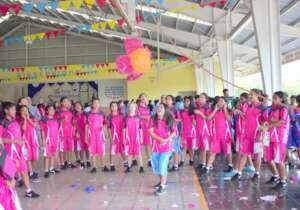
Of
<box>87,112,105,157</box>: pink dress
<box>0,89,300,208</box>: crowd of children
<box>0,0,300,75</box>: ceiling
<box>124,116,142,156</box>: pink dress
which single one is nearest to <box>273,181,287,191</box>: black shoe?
<box>0,89,300,208</box>: crowd of children

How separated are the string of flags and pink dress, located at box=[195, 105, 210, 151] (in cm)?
1243

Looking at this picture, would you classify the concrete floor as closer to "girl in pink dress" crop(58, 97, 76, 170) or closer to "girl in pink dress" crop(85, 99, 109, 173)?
"girl in pink dress" crop(85, 99, 109, 173)

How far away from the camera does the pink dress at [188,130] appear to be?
6.75 m

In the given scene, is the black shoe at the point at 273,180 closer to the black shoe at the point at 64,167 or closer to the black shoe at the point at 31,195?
the black shoe at the point at 31,195

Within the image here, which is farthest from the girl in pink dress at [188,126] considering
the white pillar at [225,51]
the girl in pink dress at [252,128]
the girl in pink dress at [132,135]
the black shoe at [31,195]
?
the white pillar at [225,51]

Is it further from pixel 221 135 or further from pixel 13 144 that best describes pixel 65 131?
pixel 221 135

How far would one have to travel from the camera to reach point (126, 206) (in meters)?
4.40

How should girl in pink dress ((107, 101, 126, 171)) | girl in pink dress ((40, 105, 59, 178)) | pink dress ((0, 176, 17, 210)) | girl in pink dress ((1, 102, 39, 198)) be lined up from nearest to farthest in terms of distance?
1. pink dress ((0, 176, 17, 210))
2. girl in pink dress ((1, 102, 39, 198))
3. girl in pink dress ((40, 105, 59, 178))
4. girl in pink dress ((107, 101, 126, 171))

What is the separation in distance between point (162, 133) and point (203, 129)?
168 centimetres

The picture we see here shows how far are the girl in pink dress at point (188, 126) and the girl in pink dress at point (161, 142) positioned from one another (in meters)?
1.71

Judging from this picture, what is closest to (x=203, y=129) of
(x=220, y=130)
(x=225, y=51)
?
(x=220, y=130)

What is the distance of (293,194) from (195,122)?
2.41 m

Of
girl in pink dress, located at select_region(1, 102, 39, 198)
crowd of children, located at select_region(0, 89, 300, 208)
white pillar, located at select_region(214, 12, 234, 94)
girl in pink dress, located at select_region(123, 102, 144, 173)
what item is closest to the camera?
girl in pink dress, located at select_region(1, 102, 39, 198)

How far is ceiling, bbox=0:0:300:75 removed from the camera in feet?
30.5
